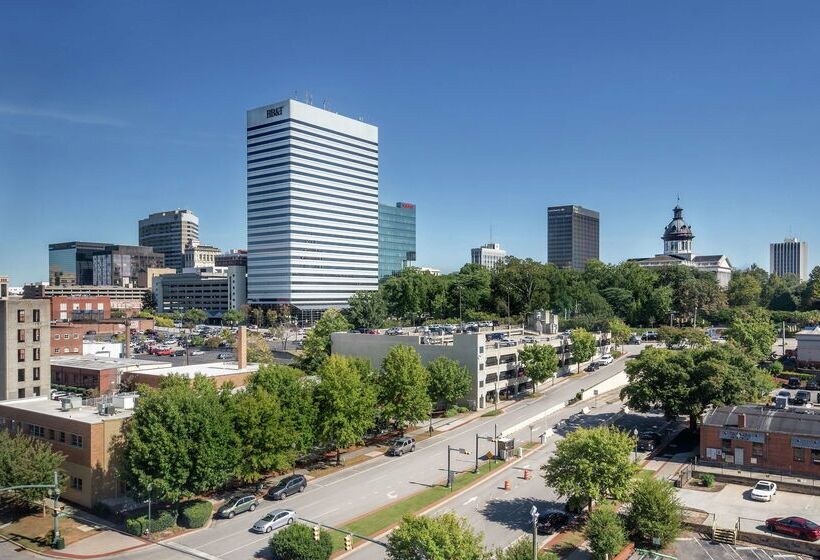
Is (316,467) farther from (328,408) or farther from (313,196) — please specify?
(313,196)

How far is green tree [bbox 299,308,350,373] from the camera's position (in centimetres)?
8769

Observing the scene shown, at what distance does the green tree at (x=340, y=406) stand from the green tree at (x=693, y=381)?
2846cm

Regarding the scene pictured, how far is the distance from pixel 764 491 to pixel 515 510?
63.2 ft

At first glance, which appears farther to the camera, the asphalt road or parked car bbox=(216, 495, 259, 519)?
parked car bbox=(216, 495, 259, 519)

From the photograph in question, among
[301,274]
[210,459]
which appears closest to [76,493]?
[210,459]

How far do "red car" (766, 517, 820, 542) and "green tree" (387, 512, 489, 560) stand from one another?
2289 cm

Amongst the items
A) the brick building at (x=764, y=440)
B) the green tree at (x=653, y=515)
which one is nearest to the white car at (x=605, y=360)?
the brick building at (x=764, y=440)

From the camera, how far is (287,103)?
7200 inches

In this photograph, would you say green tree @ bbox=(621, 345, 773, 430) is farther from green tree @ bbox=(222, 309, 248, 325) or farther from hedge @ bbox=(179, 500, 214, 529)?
green tree @ bbox=(222, 309, 248, 325)

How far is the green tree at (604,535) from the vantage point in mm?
33719

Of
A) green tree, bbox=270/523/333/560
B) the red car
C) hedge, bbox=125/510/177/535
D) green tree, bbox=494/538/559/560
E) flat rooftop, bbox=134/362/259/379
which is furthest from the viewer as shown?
flat rooftop, bbox=134/362/259/379

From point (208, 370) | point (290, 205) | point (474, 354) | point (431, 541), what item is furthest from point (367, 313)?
point (431, 541)

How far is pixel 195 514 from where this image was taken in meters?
40.7

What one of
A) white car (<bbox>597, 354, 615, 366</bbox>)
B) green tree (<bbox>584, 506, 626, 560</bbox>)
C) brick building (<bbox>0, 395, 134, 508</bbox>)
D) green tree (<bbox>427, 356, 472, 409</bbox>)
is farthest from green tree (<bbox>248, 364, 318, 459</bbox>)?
white car (<bbox>597, 354, 615, 366</bbox>)
